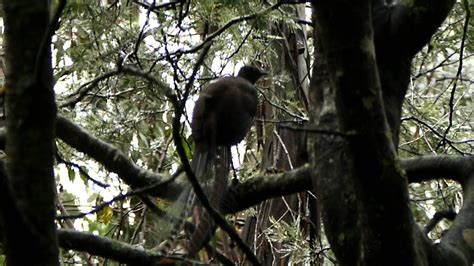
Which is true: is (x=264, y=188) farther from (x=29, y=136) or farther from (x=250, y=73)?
(x=250, y=73)

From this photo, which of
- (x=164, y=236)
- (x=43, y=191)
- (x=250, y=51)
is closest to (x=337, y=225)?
(x=164, y=236)

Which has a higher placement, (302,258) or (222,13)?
(222,13)

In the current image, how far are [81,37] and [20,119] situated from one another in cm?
406

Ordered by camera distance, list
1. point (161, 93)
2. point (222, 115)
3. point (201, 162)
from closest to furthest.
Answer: point (201, 162) → point (222, 115) → point (161, 93)

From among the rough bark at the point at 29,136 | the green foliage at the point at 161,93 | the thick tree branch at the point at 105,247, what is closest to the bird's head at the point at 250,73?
the green foliage at the point at 161,93

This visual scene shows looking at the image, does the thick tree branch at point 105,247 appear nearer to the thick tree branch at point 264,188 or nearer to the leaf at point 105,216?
the thick tree branch at point 264,188

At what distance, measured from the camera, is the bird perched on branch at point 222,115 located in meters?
4.25

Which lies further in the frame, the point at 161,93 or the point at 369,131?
the point at 161,93

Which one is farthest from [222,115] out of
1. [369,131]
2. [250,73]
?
[369,131]

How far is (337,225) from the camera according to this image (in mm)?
2617

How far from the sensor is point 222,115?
460 centimetres

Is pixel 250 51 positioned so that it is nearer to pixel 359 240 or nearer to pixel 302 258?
pixel 302 258

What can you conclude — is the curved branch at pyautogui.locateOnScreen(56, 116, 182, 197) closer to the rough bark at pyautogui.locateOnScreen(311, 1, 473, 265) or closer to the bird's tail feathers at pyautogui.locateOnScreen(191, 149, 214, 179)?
the bird's tail feathers at pyautogui.locateOnScreen(191, 149, 214, 179)

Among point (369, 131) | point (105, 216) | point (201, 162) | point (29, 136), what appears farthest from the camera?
point (105, 216)
